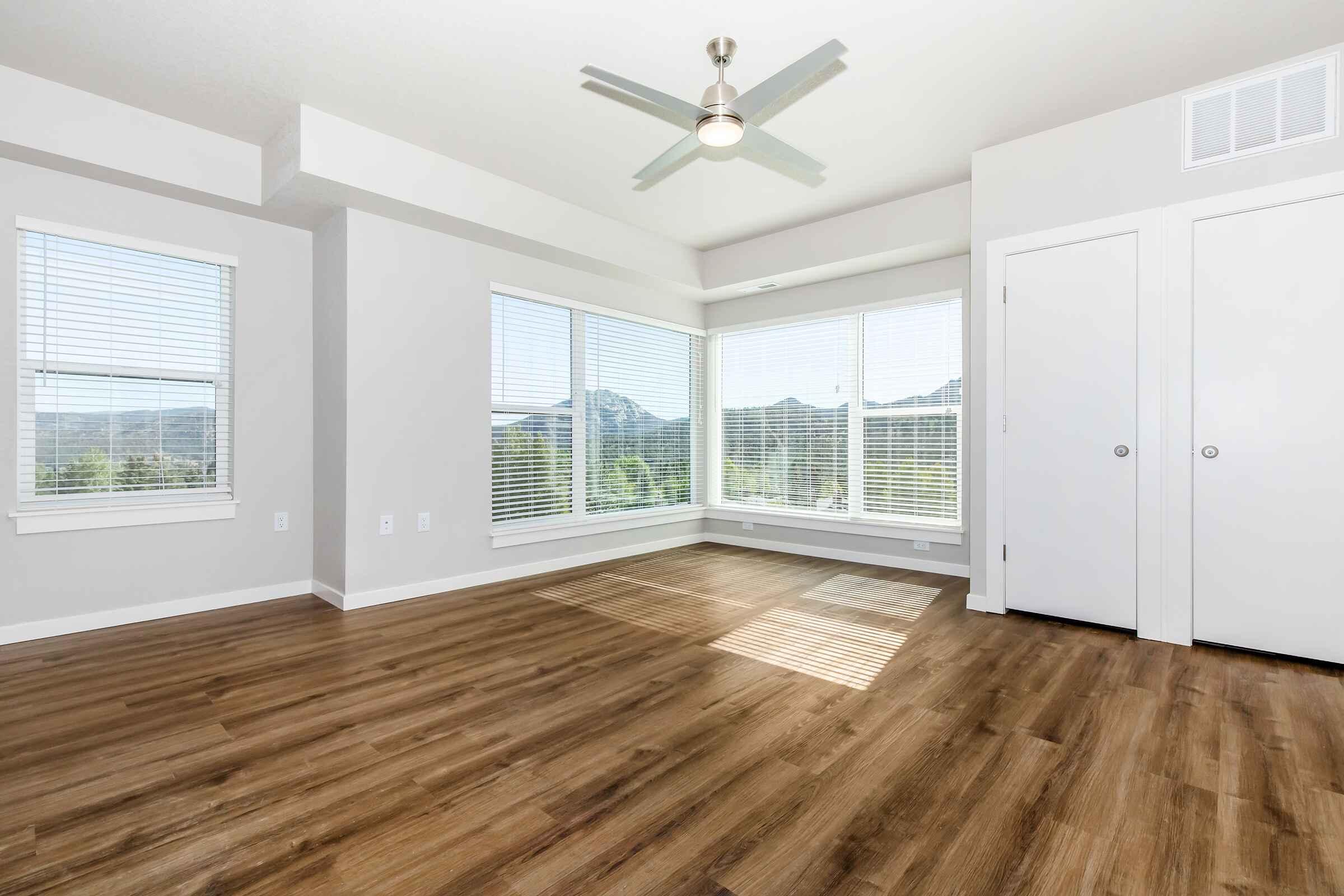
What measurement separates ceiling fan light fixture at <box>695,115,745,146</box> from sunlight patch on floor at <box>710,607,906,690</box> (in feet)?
7.76

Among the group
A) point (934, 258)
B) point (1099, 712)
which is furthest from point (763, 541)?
point (1099, 712)

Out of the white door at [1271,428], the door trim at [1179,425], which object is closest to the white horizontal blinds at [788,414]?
the door trim at [1179,425]

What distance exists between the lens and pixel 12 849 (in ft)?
5.19

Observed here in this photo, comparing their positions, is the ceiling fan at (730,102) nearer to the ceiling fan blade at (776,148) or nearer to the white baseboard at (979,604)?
the ceiling fan blade at (776,148)

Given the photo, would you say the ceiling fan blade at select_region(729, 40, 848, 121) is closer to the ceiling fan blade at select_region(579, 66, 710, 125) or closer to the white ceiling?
the ceiling fan blade at select_region(579, 66, 710, 125)

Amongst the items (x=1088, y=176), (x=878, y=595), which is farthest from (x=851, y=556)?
(x=1088, y=176)

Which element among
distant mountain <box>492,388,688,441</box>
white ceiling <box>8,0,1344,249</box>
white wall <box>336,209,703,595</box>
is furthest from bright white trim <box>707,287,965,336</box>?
white wall <box>336,209,703,595</box>

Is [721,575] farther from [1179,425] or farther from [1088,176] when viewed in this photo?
[1088,176]

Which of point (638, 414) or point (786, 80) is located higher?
point (786, 80)

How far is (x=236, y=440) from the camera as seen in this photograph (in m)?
3.93

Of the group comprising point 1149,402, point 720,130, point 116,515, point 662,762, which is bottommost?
point 662,762

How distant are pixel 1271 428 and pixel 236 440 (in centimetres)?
574

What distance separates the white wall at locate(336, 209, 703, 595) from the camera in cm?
392

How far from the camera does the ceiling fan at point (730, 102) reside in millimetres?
2309
